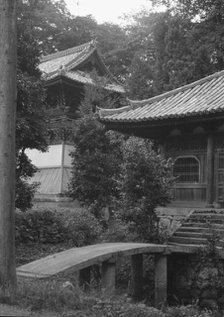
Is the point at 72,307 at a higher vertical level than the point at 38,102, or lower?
lower

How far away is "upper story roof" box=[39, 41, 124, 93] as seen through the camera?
24317mm

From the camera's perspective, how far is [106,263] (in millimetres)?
9586

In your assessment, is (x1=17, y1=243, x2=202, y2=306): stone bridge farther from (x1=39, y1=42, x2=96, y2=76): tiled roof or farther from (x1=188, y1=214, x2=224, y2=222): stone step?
(x1=39, y1=42, x2=96, y2=76): tiled roof

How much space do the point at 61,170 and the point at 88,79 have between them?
17.1ft

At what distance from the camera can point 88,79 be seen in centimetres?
2534

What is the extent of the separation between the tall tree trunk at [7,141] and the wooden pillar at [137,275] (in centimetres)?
545

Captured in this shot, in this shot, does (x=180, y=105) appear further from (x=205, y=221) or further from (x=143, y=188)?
(x=143, y=188)

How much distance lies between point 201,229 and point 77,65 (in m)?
15.6

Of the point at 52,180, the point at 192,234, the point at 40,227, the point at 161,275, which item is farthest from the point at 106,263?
the point at 52,180

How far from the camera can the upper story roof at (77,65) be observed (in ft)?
79.8

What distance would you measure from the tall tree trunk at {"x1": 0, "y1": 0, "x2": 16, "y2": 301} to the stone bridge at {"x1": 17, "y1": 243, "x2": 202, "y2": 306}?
5.17 ft

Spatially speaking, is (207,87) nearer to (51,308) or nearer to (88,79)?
(88,79)

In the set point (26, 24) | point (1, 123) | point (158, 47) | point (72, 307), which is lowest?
point (72, 307)

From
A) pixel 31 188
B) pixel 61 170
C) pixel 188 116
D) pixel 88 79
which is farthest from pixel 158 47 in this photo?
pixel 31 188
